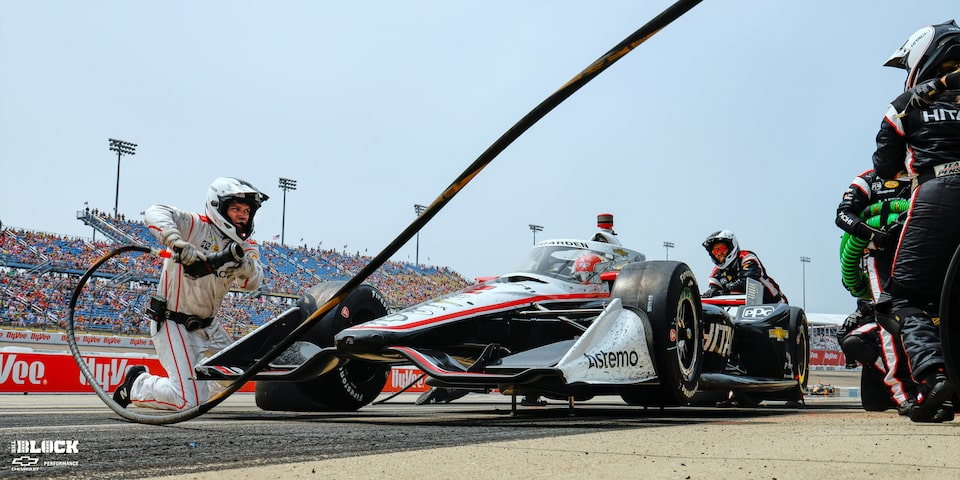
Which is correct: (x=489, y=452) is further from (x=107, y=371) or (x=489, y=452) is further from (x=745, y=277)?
(x=107, y=371)

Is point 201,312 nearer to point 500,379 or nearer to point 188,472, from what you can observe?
point 500,379

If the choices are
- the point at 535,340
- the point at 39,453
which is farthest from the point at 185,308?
the point at 39,453

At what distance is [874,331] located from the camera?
7152 millimetres

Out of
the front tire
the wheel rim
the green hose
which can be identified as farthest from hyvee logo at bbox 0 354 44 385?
the green hose

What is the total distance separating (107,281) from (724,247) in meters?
30.1

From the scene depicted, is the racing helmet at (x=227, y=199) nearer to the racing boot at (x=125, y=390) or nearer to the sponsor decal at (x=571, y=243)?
the racing boot at (x=125, y=390)

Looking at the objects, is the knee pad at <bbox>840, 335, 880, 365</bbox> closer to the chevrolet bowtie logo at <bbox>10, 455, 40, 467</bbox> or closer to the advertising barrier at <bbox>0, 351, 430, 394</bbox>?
the chevrolet bowtie logo at <bbox>10, 455, 40, 467</bbox>

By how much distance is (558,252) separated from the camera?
281 inches

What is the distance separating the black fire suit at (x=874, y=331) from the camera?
220 inches

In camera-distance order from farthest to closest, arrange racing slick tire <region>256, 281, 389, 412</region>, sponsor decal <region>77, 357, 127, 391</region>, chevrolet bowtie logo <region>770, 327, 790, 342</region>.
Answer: sponsor decal <region>77, 357, 127, 391</region> → chevrolet bowtie logo <region>770, 327, 790, 342</region> → racing slick tire <region>256, 281, 389, 412</region>

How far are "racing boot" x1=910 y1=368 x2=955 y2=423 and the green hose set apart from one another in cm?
181

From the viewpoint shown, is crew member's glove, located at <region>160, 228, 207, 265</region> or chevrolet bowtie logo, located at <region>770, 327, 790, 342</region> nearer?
crew member's glove, located at <region>160, 228, 207, 265</region>

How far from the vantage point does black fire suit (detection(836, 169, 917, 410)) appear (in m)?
5.59

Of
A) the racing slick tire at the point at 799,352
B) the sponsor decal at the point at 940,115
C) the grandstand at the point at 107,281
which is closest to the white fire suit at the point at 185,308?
the sponsor decal at the point at 940,115
